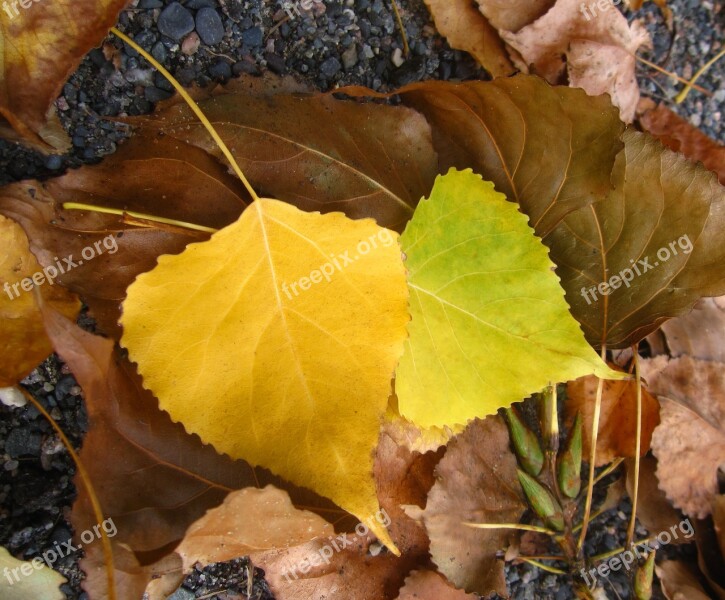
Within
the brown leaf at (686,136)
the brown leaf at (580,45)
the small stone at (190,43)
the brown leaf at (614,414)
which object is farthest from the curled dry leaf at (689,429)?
the small stone at (190,43)

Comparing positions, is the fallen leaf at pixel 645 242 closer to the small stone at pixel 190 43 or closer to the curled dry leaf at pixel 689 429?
the curled dry leaf at pixel 689 429

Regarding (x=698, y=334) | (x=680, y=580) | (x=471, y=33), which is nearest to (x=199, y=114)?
(x=471, y=33)

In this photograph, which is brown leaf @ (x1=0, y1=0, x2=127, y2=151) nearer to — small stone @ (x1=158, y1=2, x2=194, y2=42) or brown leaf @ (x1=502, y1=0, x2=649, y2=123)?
small stone @ (x1=158, y1=2, x2=194, y2=42)

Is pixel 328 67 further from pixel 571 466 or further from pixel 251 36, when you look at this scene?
pixel 571 466

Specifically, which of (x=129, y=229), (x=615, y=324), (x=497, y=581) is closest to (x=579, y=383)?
(x=615, y=324)

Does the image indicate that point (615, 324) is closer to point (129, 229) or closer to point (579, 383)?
point (579, 383)

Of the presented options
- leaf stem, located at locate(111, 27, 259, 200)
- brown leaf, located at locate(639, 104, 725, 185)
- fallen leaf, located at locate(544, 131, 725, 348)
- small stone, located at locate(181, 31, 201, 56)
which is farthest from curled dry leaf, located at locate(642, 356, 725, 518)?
small stone, located at locate(181, 31, 201, 56)
